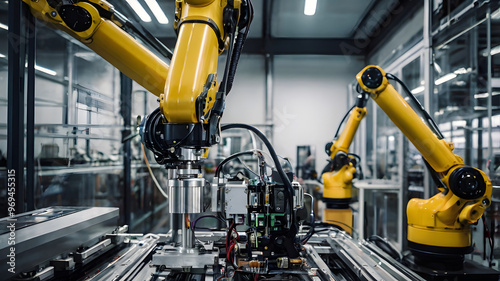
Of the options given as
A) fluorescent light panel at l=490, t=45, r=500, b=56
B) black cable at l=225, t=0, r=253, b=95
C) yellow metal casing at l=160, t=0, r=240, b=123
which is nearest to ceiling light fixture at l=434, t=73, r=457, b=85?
fluorescent light panel at l=490, t=45, r=500, b=56

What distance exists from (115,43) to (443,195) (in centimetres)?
183

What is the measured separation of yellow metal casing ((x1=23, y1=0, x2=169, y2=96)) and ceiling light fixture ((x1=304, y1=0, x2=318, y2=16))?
291 cm

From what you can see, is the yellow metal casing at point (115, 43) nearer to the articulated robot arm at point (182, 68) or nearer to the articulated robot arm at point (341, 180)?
the articulated robot arm at point (182, 68)

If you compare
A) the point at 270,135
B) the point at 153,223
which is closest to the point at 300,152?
the point at 270,135

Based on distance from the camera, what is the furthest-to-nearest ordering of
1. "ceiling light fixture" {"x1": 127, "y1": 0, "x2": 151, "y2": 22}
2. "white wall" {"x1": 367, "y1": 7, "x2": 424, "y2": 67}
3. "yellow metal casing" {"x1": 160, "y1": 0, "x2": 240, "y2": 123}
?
"white wall" {"x1": 367, "y1": 7, "x2": 424, "y2": 67} < "ceiling light fixture" {"x1": 127, "y1": 0, "x2": 151, "y2": 22} < "yellow metal casing" {"x1": 160, "y1": 0, "x2": 240, "y2": 123}

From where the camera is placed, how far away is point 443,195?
5.85 feet

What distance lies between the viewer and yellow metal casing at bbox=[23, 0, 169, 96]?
43.4 inches

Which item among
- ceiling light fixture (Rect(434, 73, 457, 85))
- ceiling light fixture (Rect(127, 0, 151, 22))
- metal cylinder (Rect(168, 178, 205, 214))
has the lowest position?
metal cylinder (Rect(168, 178, 205, 214))

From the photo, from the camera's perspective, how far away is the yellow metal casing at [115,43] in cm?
110

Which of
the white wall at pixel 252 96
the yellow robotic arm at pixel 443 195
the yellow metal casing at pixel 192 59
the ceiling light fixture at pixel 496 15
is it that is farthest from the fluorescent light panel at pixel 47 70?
the ceiling light fixture at pixel 496 15

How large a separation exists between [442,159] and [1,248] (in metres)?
1.92

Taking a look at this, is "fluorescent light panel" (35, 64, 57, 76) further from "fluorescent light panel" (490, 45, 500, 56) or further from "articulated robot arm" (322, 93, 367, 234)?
"fluorescent light panel" (490, 45, 500, 56)

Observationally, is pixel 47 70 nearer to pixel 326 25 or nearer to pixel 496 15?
pixel 326 25

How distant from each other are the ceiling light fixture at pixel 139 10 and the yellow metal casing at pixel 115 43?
127cm
